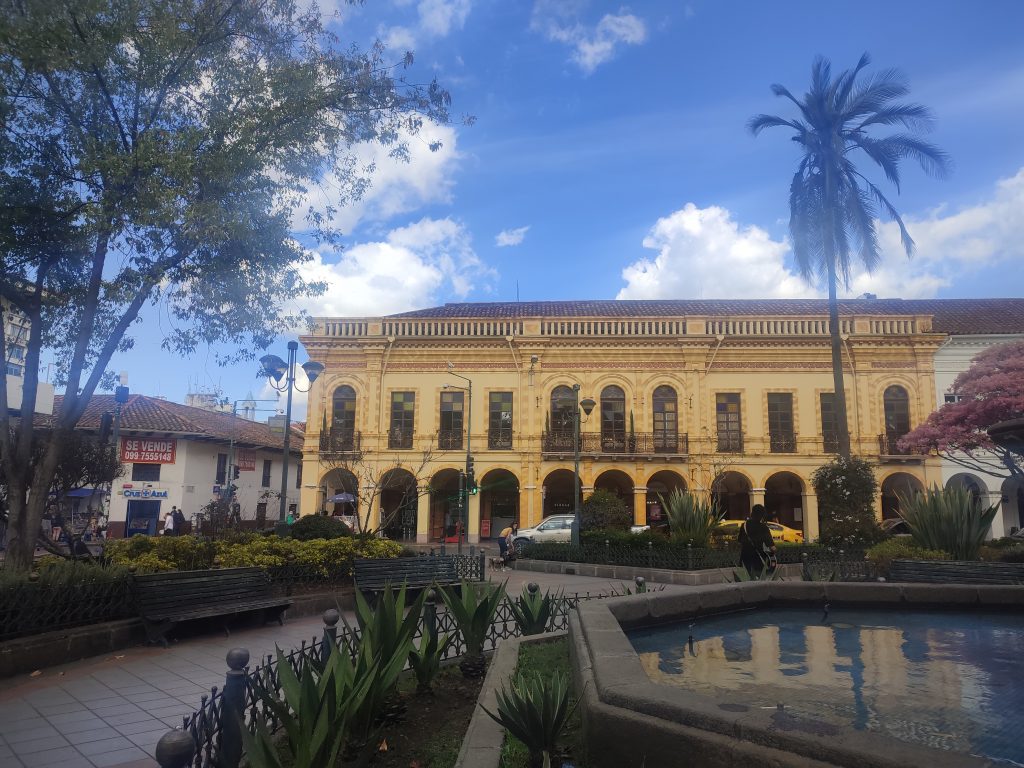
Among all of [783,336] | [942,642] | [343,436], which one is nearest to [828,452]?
[783,336]

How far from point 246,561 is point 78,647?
3358 mm

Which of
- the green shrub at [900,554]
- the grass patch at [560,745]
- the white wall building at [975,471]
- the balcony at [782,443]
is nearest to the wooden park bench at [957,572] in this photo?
the green shrub at [900,554]

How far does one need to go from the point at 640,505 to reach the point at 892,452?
10694 mm

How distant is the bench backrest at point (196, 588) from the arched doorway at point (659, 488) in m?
22.8

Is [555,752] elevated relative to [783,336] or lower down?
lower down

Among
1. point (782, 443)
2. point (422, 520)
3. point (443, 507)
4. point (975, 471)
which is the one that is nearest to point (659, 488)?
point (782, 443)

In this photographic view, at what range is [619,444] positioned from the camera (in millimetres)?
30859

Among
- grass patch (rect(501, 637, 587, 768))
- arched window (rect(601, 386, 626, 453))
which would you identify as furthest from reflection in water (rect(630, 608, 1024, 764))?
arched window (rect(601, 386, 626, 453))

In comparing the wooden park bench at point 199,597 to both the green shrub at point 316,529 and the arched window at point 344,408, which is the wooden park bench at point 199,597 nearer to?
the green shrub at point 316,529

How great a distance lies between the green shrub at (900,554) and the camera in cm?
1156

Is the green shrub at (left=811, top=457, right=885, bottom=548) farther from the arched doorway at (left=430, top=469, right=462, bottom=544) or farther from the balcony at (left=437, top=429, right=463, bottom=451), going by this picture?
the arched doorway at (left=430, top=469, right=462, bottom=544)

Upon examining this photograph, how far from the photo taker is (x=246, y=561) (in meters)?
10.8

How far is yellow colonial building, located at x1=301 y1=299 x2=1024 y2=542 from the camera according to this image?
3030 centimetres

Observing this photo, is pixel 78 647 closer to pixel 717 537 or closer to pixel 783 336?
pixel 717 537
